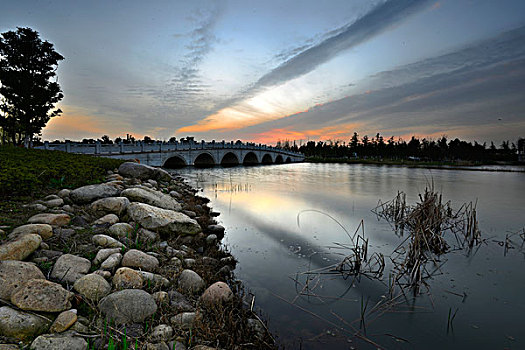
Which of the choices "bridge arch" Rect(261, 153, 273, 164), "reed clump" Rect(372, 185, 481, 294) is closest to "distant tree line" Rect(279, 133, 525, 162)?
"bridge arch" Rect(261, 153, 273, 164)

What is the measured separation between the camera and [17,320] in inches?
95.0

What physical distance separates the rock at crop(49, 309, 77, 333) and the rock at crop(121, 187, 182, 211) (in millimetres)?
4633

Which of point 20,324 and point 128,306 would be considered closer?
point 20,324

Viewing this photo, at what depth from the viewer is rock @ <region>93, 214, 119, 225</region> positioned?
5.25 m

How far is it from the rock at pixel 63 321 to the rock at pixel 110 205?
11.7 feet

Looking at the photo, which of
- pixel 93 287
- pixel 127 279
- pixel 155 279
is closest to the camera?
pixel 93 287

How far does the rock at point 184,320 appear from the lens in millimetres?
2996

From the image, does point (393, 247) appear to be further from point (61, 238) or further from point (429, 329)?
point (61, 238)

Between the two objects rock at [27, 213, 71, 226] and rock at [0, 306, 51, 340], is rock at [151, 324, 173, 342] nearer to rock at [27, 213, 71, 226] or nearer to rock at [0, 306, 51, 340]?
rock at [0, 306, 51, 340]

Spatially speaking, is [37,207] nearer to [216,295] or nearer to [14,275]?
[14,275]

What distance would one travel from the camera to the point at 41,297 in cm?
270

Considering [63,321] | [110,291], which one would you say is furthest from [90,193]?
[63,321]

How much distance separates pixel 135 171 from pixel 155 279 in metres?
8.43

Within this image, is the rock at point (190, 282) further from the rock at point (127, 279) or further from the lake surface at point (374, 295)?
the lake surface at point (374, 295)
